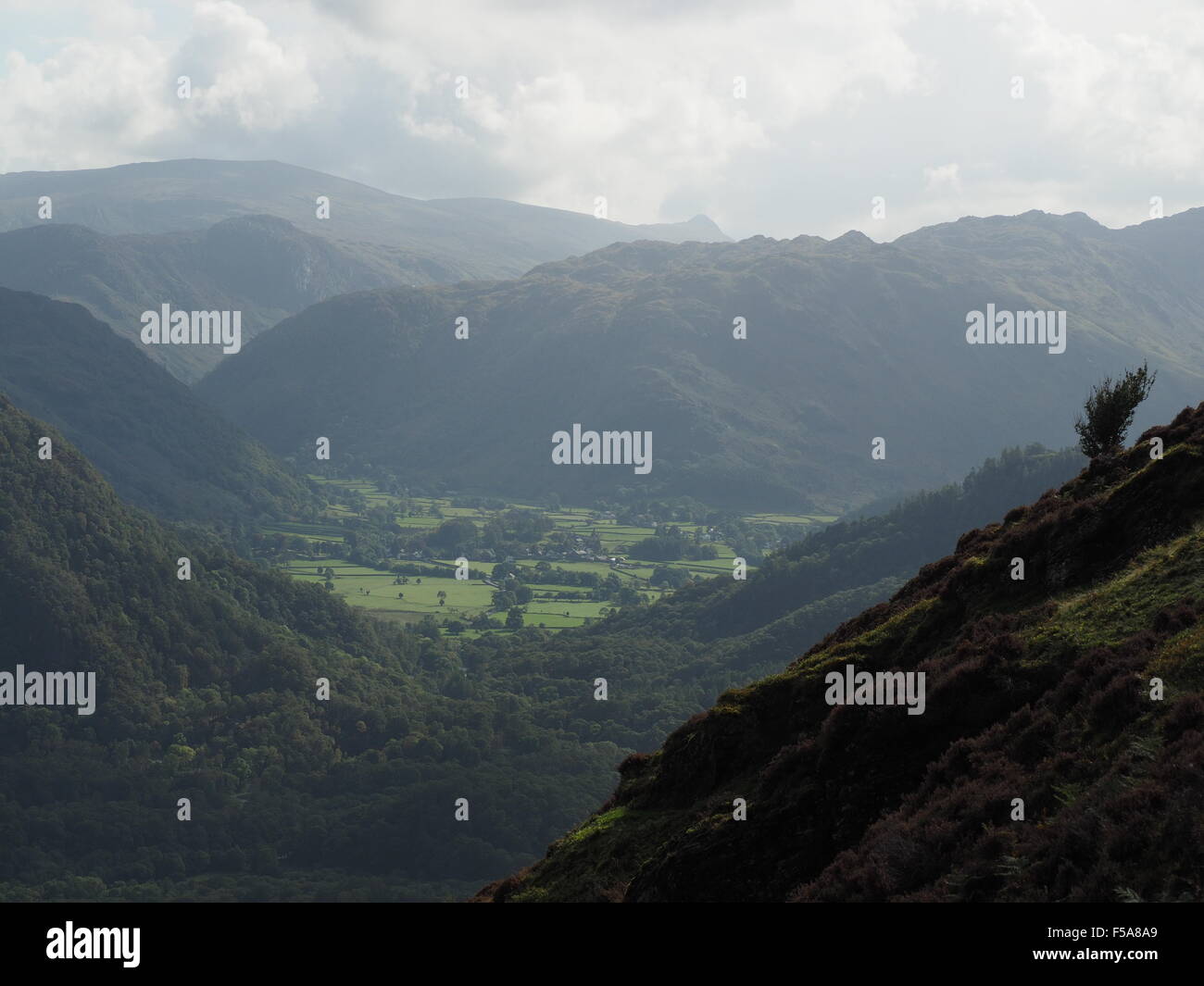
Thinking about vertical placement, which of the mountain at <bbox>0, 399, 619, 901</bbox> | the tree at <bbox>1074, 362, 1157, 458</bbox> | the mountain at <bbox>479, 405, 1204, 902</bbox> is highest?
the tree at <bbox>1074, 362, 1157, 458</bbox>

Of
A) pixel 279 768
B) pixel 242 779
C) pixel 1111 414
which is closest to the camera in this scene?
pixel 1111 414

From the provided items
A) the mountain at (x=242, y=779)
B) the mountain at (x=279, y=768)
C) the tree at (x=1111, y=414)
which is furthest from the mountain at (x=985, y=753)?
the mountain at (x=279, y=768)

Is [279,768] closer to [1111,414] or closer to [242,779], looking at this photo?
[242,779]

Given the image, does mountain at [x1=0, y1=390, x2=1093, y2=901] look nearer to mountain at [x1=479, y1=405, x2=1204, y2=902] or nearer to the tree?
mountain at [x1=479, y1=405, x2=1204, y2=902]

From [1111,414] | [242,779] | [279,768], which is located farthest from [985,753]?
[279,768]

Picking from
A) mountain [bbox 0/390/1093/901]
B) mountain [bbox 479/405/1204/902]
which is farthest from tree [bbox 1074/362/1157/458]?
mountain [bbox 0/390/1093/901]

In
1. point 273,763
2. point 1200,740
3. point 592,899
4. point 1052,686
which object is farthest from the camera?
point 273,763

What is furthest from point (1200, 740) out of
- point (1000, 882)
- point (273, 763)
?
point (273, 763)
